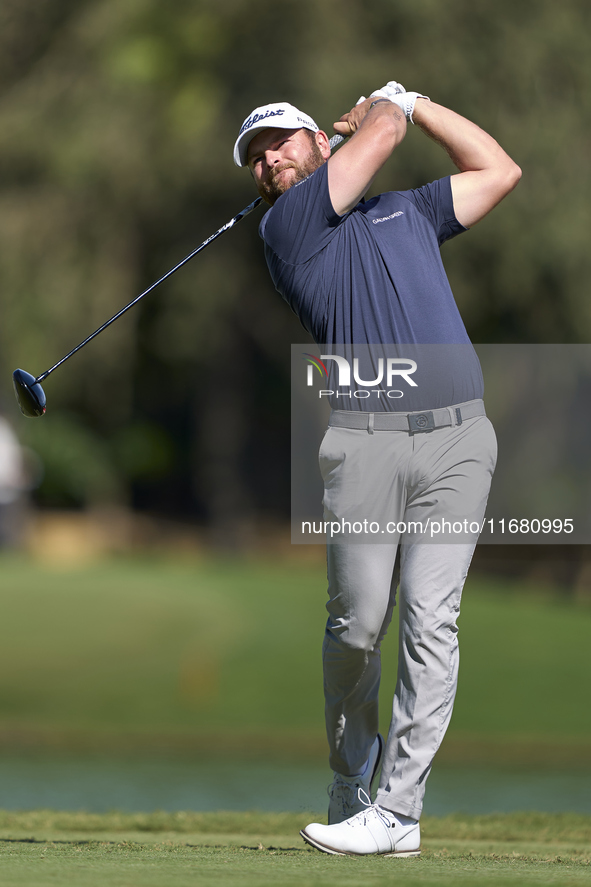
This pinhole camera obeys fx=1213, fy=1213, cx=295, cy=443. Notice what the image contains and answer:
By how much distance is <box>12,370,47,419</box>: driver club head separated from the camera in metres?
4.05

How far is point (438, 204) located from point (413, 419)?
0.67m

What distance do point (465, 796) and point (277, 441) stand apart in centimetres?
2013

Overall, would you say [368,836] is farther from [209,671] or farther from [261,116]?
[209,671]

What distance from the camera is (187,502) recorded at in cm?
2788

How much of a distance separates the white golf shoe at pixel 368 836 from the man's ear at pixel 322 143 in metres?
1.92

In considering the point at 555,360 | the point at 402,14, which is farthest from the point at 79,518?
the point at 402,14

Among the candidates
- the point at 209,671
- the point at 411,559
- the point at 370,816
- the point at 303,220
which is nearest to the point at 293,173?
the point at 303,220

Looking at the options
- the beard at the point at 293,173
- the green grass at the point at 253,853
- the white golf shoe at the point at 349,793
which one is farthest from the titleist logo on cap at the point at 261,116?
the green grass at the point at 253,853

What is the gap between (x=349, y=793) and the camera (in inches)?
143

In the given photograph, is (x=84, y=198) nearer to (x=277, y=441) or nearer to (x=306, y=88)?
(x=306, y=88)

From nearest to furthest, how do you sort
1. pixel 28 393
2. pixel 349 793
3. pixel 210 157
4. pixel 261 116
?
pixel 261 116 → pixel 349 793 → pixel 28 393 → pixel 210 157

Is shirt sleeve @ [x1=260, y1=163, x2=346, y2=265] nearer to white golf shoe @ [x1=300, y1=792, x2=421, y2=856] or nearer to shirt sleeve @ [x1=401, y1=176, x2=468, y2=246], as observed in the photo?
shirt sleeve @ [x1=401, y1=176, x2=468, y2=246]

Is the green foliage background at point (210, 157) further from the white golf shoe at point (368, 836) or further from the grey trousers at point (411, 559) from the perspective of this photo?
the white golf shoe at point (368, 836)

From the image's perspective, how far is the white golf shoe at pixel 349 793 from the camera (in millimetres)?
3631
